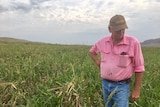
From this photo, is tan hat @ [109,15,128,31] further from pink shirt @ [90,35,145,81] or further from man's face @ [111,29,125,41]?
pink shirt @ [90,35,145,81]

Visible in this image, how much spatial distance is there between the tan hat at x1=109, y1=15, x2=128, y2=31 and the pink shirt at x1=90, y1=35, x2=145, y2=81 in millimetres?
247

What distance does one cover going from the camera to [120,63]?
468 centimetres

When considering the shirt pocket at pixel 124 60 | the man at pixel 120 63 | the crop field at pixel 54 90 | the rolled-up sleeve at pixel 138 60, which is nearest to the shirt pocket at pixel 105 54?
the man at pixel 120 63

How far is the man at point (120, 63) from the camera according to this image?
181 inches

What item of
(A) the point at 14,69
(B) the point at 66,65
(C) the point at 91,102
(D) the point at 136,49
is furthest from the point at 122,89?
(B) the point at 66,65

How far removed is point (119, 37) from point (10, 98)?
2.58 meters

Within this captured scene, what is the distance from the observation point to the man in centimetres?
461

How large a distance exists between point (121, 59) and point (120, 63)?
53 mm

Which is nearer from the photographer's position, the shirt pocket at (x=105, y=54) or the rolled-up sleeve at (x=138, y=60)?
the rolled-up sleeve at (x=138, y=60)

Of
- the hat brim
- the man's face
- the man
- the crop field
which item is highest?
the hat brim

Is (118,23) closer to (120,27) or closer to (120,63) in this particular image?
(120,27)

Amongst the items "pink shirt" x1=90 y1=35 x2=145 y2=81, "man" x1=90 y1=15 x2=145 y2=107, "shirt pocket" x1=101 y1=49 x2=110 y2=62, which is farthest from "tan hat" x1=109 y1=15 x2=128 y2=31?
"shirt pocket" x1=101 y1=49 x2=110 y2=62

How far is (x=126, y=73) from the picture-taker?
15.5 ft

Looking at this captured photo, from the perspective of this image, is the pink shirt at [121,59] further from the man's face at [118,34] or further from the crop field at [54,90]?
the crop field at [54,90]
